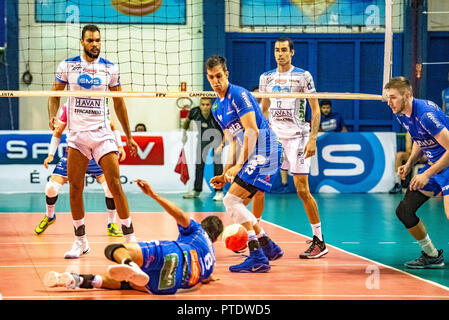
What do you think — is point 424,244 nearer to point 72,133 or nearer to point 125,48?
point 72,133

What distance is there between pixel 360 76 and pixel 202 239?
13865 millimetres

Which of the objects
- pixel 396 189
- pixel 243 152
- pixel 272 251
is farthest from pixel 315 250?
pixel 396 189

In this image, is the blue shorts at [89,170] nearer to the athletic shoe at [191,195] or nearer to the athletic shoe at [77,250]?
the athletic shoe at [77,250]

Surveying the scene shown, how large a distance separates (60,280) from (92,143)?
7.04 ft

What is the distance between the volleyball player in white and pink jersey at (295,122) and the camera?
8086mm

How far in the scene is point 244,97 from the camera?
276 inches

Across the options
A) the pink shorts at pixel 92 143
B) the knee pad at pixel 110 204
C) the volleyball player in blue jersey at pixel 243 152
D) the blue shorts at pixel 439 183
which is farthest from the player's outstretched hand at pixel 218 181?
the knee pad at pixel 110 204

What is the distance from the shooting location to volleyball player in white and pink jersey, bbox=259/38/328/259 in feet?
26.5

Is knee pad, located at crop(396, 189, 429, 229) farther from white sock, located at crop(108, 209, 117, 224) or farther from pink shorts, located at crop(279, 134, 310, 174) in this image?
white sock, located at crop(108, 209, 117, 224)

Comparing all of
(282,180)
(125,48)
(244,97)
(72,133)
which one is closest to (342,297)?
(244,97)

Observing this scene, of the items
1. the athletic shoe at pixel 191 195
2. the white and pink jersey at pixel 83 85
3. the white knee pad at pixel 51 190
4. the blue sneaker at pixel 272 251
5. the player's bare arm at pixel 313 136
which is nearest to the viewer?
the blue sneaker at pixel 272 251

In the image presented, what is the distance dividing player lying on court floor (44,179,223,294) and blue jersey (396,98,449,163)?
239 cm

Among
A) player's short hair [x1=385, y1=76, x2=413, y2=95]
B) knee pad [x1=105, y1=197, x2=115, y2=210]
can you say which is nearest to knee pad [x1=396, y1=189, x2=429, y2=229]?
player's short hair [x1=385, y1=76, x2=413, y2=95]

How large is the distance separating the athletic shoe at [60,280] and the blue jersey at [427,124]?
3.49m
